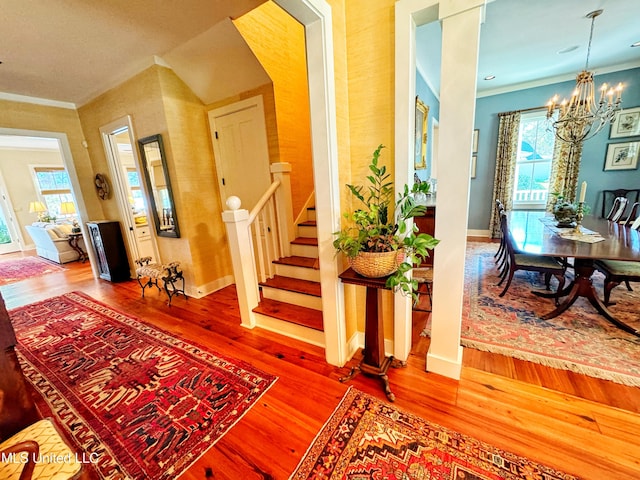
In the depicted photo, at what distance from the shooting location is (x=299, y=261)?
2701 mm

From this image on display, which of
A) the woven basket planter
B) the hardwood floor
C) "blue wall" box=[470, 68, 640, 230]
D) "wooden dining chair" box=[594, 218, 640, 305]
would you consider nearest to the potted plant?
the woven basket planter

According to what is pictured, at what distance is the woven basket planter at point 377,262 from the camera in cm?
142

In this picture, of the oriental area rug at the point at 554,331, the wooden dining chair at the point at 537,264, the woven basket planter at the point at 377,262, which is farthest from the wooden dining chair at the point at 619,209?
the woven basket planter at the point at 377,262

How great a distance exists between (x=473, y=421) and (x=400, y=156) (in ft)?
5.21

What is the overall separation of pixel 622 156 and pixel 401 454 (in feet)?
19.9

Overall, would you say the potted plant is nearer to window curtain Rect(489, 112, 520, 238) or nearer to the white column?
the white column

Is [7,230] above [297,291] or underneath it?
above

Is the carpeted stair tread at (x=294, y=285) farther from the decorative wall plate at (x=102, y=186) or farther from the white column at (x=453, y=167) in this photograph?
the decorative wall plate at (x=102, y=186)

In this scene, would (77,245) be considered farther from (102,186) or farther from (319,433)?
(319,433)

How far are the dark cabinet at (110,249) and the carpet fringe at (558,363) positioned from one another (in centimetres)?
491

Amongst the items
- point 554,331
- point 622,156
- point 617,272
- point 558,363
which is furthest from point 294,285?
point 622,156

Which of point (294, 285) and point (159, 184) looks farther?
point (159, 184)

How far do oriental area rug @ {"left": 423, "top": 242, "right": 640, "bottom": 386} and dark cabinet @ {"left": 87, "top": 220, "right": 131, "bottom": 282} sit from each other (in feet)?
15.1

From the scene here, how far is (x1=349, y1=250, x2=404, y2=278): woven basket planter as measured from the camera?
142 cm
